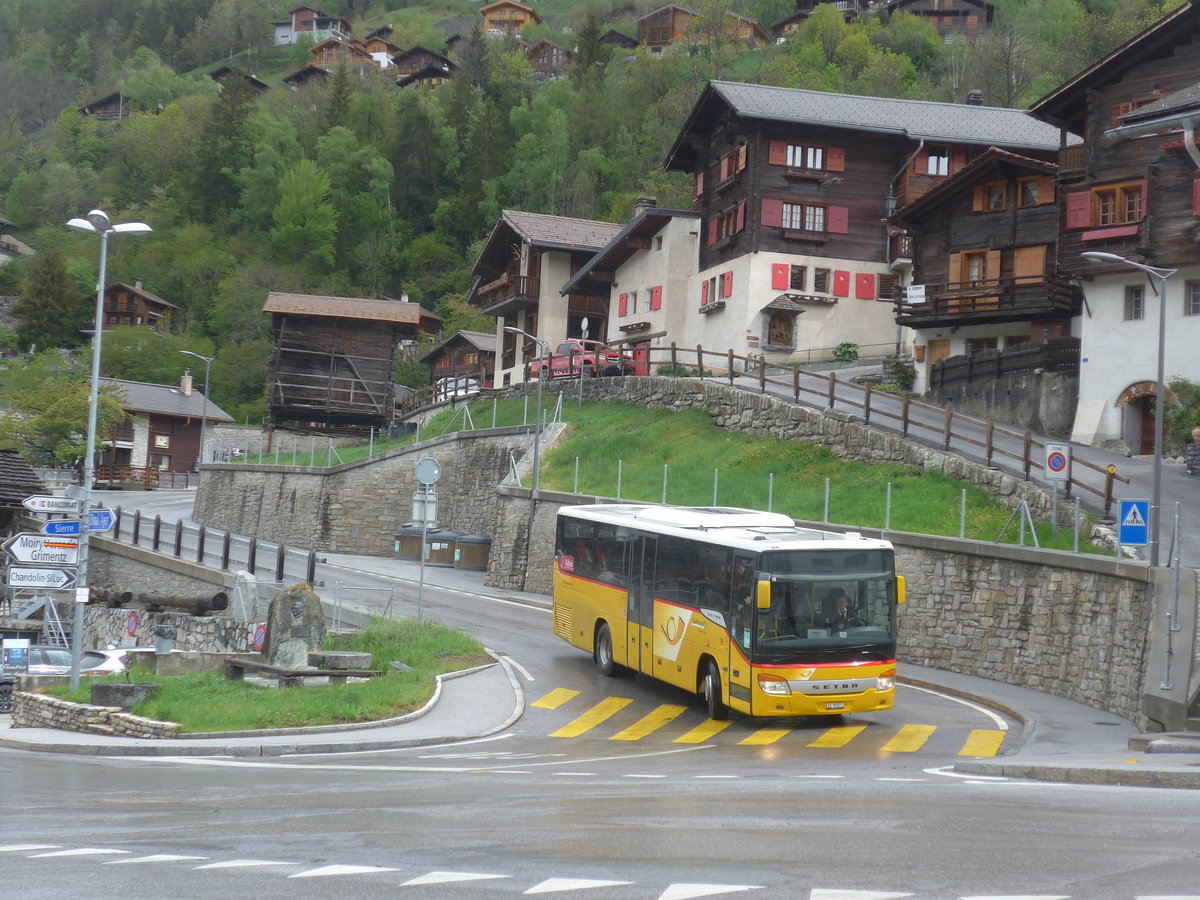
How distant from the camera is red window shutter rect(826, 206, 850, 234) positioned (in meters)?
52.8

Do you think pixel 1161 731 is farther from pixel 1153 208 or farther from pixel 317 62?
pixel 317 62

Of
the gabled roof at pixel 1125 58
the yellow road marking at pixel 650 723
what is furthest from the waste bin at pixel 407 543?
the yellow road marking at pixel 650 723

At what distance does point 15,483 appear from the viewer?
4275 cm

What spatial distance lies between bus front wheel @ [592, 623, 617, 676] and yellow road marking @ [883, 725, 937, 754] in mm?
6604

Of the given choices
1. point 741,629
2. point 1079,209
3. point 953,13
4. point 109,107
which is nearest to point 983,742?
point 741,629

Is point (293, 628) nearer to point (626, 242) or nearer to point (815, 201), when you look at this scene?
point (815, 201)

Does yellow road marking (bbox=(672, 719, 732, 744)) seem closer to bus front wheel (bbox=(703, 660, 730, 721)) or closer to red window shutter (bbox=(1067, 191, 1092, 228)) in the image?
bus front wheel (bbox=(703, 660, 730, 721))

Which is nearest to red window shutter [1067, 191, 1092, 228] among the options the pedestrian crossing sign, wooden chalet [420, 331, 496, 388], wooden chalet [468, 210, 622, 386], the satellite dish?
the pedestrian crossing sign

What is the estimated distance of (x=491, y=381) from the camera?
7156 centimetres

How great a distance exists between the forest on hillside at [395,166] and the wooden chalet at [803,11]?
10296 millimetres

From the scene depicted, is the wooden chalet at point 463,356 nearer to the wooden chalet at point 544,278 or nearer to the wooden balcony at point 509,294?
the wooden balcony at point 509,294

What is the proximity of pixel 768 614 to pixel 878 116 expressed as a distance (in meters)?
41.1

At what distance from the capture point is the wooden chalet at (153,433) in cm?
7656

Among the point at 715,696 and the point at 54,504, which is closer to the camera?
the point at 715,696
